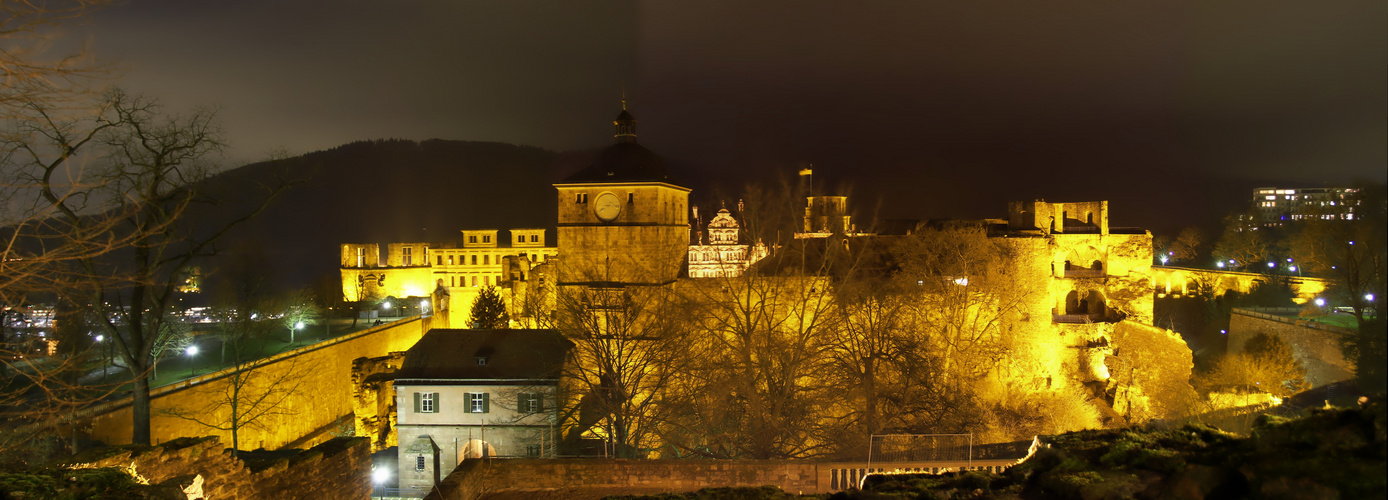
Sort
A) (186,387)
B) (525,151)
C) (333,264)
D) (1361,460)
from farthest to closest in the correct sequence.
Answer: (525,151) < (333,264) < (186,387) < (1361,460)

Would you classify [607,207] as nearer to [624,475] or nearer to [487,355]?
[487,355]

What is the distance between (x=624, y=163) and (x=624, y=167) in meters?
0.22

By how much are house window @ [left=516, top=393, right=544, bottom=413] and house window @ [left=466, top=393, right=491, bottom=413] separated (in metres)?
1.00

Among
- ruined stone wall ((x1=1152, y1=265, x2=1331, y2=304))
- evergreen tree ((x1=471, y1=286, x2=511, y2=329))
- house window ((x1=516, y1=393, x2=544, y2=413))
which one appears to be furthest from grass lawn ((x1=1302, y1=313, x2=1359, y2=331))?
evergreen tree ((x1=471, y1=286, x2=511, y2=329))

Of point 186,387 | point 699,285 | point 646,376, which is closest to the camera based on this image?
point 186,387

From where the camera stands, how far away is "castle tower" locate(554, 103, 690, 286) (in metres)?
21.5

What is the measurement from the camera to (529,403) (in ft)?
63.5

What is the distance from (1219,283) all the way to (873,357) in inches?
1149

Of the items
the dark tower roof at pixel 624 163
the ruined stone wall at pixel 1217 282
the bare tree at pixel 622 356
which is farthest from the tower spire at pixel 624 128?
the ruined stone wall at pixel 1217 282

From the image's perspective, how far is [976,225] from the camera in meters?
27.9

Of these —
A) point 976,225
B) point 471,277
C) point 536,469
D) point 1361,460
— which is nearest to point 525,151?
point 471,277

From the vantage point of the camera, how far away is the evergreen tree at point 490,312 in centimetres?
3122

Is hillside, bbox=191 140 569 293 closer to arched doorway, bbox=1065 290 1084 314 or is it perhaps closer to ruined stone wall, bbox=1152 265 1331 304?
ruined stone wall, bbox=1152 265 1331 304

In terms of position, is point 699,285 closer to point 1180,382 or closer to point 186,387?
point 186,387
